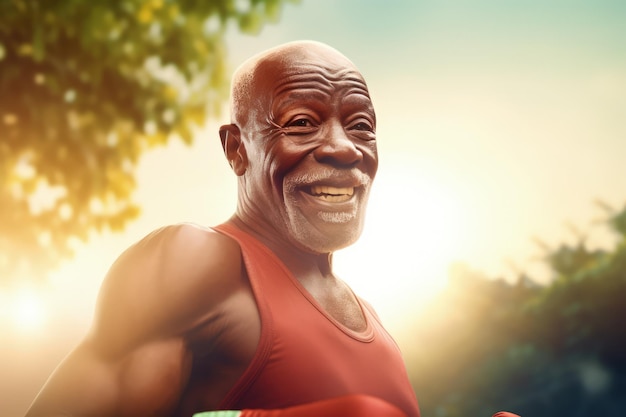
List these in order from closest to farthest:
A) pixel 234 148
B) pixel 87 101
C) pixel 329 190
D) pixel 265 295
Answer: pixel 265 295
pixel 329 190
pixel 234 148
pixel 87 101

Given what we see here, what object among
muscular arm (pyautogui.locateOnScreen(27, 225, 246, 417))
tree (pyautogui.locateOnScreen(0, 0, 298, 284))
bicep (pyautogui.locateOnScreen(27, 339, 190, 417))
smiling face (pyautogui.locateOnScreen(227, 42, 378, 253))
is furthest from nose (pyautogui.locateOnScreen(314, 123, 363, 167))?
A: tree (pyautogui.locateOnScreen(0, 0, 298, 284))

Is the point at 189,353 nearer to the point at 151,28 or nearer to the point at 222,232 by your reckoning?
the point at 222,232

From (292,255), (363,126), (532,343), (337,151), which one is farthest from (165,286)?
(532,343)

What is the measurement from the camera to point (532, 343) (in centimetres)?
279

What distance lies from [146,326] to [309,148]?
44 centimetres

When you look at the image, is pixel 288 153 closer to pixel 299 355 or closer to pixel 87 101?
pixel 299 355

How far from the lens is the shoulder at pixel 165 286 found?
1.06 metres

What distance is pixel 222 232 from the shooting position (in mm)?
1191

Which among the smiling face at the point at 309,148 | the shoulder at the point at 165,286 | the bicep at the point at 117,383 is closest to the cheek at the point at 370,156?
the smiling face at the point at 309,148

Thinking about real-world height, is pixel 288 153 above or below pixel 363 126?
below

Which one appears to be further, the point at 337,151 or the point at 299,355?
the point at 337,151

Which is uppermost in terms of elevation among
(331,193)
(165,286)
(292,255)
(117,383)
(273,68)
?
(273,68)

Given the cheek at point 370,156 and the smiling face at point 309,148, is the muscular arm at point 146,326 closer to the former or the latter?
the smiling face at point 309,148

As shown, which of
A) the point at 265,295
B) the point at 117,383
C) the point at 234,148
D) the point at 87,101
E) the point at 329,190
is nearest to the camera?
the point at 117,383
